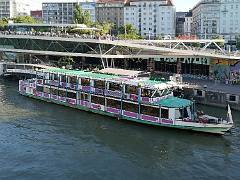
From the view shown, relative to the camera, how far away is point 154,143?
39188 mm

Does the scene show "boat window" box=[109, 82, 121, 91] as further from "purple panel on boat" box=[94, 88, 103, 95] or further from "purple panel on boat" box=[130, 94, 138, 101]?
"purple panel on boat" box=[130, 94, 138, 101]

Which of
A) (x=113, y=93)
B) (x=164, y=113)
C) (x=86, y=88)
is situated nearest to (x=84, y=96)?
(x=86, y=88)

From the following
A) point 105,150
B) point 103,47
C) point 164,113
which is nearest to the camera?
point 105,150

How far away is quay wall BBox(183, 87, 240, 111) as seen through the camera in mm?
53688

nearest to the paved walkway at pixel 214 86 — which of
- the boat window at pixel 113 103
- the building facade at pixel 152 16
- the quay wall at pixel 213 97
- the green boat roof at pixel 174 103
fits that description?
the quay wall at pixel 213 97

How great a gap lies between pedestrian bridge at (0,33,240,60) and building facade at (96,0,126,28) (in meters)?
98.9

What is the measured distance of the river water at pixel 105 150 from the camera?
32219 millimetres

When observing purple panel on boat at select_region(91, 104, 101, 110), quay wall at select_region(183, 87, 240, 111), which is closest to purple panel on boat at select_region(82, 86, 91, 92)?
purple panel on boat at select_region(91, 104, 101, 110)

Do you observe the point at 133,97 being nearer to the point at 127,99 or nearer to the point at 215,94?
the point at 127,99

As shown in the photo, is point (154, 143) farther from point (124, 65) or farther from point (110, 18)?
point (110, 18)

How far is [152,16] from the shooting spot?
555 ft

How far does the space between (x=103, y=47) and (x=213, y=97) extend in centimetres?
2796

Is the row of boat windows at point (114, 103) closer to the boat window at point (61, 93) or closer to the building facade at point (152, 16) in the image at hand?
A: the boat window at point (61, 93)

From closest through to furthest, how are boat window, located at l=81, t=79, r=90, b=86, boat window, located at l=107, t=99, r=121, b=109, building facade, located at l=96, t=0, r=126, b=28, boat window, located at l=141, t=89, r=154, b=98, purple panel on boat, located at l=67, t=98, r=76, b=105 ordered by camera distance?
boat window, located at l=141, t=89, r=154, b=98
boat window, located at l=107, t=99, r=121, b=109
boat window, located at l=81, t=79, r=90, b=86
purple panel on boat, located at l=67, t=98, r=76, b=105
building facade, located at l=96, t=0, r=126, b=28
